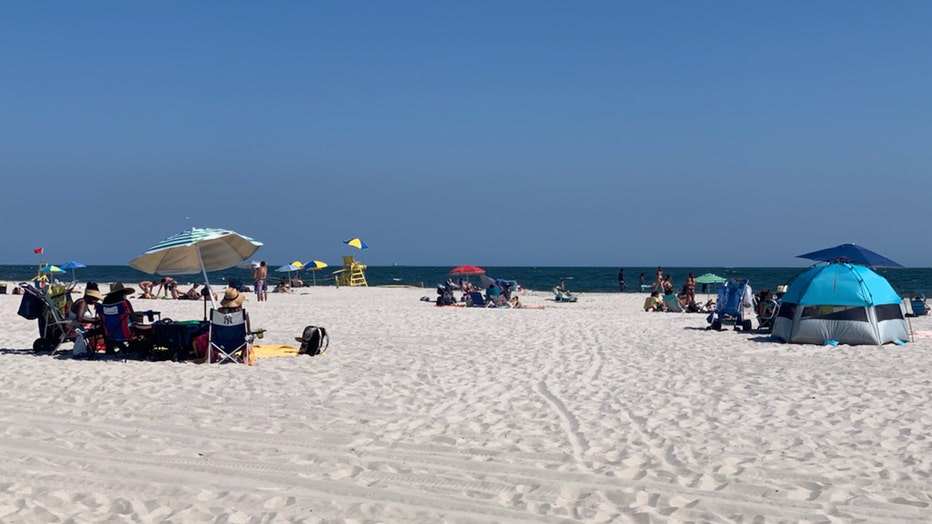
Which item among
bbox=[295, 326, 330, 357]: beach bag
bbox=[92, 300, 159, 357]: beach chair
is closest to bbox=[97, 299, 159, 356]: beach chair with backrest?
bbox=[92, 300, 159, 357]: beach chair

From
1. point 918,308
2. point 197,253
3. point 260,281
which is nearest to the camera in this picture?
point 197,253

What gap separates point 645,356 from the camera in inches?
457

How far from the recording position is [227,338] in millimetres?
10125

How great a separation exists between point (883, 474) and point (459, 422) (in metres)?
3.18

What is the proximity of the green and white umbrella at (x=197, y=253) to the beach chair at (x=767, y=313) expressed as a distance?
9206mm

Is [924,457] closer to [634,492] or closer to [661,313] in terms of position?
[634,492]

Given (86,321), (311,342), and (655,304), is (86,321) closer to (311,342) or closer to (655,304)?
(311,342)

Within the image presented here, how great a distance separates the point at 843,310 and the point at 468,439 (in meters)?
9.13

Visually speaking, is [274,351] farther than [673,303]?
No

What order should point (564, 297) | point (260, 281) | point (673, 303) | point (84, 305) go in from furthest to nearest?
1. point (564, 297)
2. point (260, 281)
3. point (673, 303)
4. point (84, 305)

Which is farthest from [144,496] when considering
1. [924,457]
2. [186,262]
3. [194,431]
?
[186,262]

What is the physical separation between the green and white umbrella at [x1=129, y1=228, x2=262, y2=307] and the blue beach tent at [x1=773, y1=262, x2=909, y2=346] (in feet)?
28.5

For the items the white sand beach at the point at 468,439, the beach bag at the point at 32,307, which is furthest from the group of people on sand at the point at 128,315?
the beach bag at the point at 32,307

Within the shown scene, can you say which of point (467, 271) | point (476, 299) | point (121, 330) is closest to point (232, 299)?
point (121, 330)
